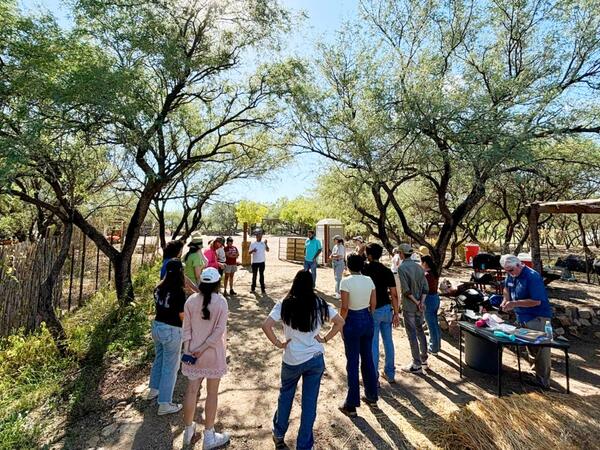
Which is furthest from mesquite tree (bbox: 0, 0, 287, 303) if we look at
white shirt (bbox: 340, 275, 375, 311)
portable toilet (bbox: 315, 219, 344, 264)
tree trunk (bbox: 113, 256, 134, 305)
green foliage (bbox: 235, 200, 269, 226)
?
green foliage (bbox: 235, 200, 269, 226)

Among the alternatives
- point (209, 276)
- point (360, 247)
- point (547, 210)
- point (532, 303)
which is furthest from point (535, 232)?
point (209, 276)

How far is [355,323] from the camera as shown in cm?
331

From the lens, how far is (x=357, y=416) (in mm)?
3385

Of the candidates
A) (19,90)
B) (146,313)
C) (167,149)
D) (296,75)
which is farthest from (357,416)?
(167,149)

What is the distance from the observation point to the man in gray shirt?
14.3 ft

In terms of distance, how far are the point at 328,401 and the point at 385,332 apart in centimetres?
105

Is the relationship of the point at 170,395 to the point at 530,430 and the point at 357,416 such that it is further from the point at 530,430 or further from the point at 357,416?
the point at 530,430

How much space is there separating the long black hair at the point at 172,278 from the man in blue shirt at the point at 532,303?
12.9ft

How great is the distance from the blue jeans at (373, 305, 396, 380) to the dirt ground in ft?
0.70

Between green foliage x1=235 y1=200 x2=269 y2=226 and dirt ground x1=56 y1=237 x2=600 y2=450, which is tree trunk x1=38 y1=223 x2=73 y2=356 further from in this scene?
green foliage x1=235 y1=200 x2=269 y2=226

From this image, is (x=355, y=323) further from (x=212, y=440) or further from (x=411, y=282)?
(x=212, y=440)

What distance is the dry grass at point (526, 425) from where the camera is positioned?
229 centimetres

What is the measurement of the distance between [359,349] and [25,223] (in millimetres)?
13991

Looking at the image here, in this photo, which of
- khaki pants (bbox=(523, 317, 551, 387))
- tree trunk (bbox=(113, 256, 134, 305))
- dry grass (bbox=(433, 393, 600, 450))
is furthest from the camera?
tree trunk (bbox=(113, 256, 134, 305))
